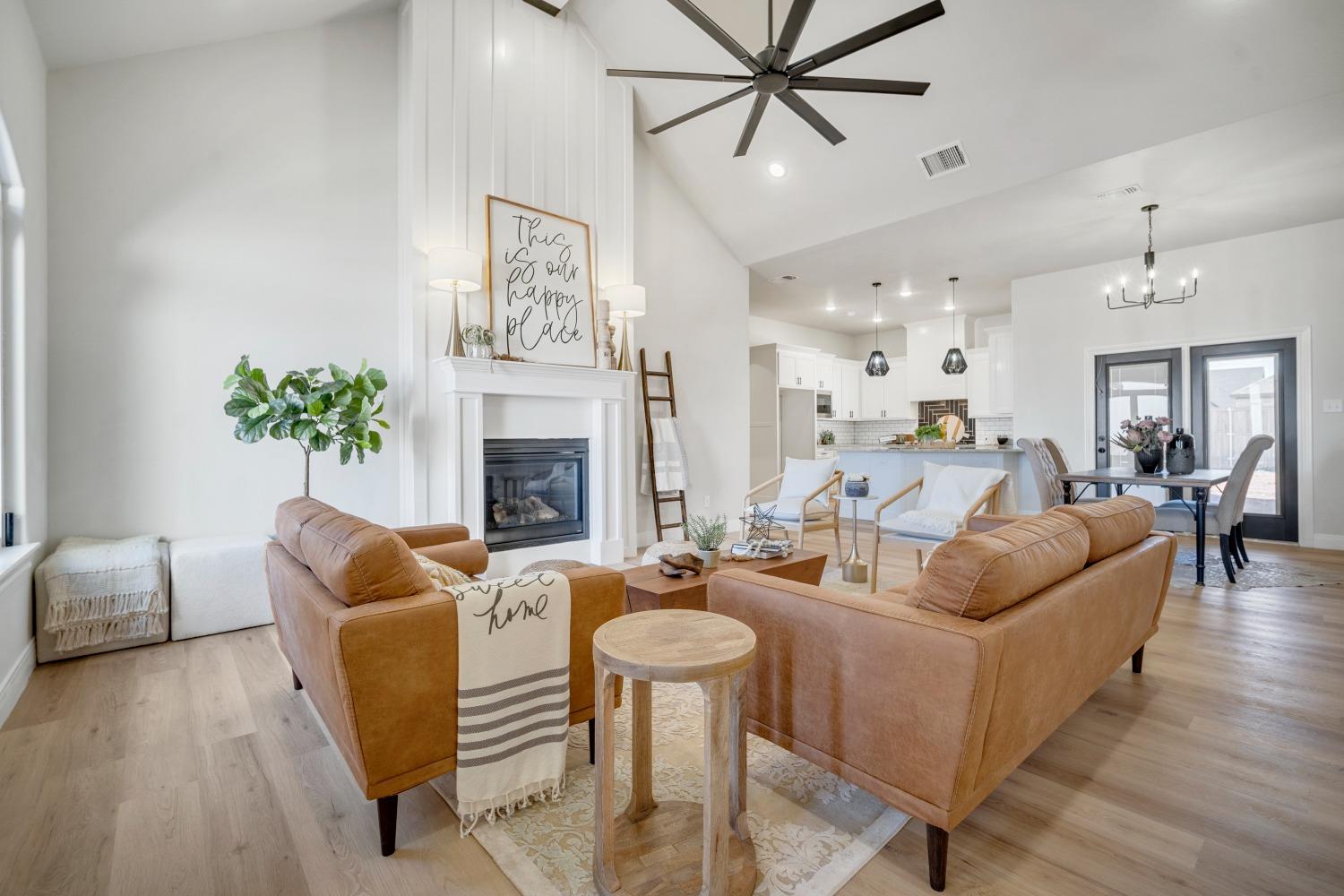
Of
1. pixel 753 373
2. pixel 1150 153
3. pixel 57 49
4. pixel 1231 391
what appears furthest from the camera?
pixel 753 373

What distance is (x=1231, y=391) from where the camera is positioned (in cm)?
566

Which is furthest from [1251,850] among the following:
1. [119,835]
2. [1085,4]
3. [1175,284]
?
[1175,284]

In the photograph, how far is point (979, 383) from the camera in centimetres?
847

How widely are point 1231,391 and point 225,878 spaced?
25.3 ft

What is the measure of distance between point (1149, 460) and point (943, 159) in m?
2.64

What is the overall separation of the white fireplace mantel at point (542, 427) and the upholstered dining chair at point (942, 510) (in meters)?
2.00

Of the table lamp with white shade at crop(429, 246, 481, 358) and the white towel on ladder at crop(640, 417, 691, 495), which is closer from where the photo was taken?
the table lamp with white shade at crop(429, 246, 481, 358)

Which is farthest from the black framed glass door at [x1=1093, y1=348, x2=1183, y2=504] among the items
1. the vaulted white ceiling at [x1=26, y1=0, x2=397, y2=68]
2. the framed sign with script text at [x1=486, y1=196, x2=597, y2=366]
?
the vaulted white ceiling at [x1=26, y1=0, x2=397, y2=68]

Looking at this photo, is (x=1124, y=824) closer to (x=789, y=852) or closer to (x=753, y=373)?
(x=789, y=852)

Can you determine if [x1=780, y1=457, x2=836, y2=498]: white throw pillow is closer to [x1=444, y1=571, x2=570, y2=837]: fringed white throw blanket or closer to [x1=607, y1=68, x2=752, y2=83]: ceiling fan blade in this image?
[x1=607, y1=68, x2=752, y2=83]: ceiling fan blade

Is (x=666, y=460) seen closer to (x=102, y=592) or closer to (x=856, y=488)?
(x=856, y=488)

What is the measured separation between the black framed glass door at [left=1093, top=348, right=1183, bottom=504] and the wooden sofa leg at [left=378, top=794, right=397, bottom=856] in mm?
6678

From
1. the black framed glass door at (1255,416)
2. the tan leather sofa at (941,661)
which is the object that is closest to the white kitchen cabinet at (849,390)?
the black framed glass door at (1255,416)

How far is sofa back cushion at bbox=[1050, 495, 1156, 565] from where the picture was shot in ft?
6.21
